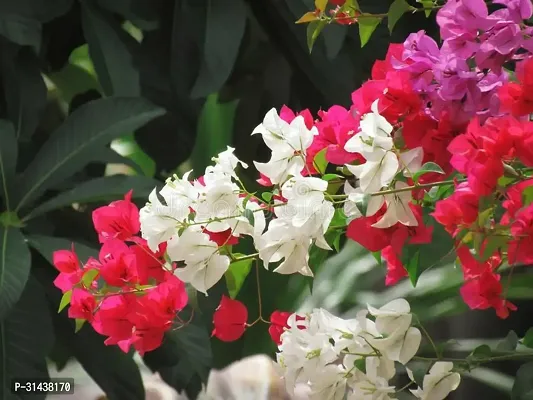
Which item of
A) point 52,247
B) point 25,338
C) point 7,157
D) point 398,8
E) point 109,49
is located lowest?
point 25,338

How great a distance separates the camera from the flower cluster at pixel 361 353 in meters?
0.45

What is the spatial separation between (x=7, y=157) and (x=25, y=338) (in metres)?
0.28

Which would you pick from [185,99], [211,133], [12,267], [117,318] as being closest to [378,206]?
[117,318]

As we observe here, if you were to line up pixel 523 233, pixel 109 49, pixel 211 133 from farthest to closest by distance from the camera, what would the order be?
1. pixel 211 133
2. pixel 109 49
3. pixel 523 233

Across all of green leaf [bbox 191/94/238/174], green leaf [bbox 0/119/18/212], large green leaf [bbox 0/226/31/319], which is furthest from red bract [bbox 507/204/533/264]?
green leaf [bbox 191/94/238/174]

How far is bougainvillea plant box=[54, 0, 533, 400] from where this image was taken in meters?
0.41

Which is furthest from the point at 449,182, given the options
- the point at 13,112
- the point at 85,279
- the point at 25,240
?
the point at 13,112

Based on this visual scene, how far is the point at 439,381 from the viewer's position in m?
0.47

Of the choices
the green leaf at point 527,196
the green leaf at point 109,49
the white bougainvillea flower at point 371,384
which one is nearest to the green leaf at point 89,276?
the white bougainvillea flower at point 371,384

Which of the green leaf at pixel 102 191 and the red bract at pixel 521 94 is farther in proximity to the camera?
the green leaf at pixel 102 191

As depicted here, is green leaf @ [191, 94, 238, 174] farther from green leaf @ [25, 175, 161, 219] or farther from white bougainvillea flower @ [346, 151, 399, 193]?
white bougainvillea flower @ [346, 151, 399, 193]

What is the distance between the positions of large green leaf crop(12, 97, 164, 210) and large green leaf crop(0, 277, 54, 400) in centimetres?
17

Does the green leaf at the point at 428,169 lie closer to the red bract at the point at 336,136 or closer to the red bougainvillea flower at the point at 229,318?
the red bract at the point at 336,136

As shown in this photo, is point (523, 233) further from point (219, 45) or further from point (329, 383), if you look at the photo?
point (219, 45)
